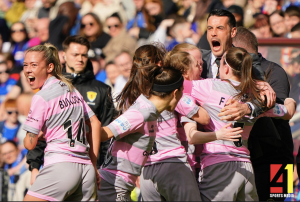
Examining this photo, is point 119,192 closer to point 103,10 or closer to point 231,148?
point 231,148

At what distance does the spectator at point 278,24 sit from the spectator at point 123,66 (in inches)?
91.8

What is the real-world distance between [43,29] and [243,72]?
5.54m

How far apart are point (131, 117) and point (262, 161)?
1635mm

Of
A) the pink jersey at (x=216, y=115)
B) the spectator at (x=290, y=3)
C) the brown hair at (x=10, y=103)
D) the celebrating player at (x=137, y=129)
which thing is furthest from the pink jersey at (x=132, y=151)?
the brown hair at (x=10, y=103)

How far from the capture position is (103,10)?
25.0ft

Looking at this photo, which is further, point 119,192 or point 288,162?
point 288,162

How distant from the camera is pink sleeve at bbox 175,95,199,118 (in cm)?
317

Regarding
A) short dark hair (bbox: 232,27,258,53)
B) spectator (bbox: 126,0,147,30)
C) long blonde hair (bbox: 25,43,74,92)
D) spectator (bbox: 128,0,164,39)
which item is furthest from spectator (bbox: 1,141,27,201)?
short dark hair (bbox: 232,27,258,53)

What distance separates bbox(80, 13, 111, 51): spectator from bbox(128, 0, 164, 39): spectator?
1.66 feet

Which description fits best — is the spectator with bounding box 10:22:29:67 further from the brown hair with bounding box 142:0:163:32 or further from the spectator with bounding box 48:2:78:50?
the brown hair with bounding box 142:0:163:32

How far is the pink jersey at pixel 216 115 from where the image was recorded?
3244 mm

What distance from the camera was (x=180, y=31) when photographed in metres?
6.77

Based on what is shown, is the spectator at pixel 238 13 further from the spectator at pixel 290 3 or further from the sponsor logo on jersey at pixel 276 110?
the sponsor logo on jersey at pixel 276 110

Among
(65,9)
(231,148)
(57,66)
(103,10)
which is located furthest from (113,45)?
(231,148)
